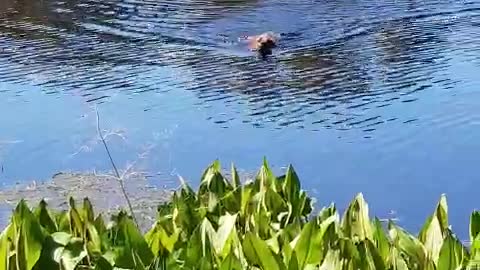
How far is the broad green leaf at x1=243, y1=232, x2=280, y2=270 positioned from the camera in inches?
64.6

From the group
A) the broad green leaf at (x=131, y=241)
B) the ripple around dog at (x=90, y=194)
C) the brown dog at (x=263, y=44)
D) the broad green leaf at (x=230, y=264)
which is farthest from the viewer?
the brown dog at (x=263, y=44)

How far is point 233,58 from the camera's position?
6.38m

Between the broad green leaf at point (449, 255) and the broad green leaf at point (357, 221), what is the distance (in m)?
0.21

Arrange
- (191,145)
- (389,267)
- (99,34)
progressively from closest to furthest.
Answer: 1. (389,267)
2. (191,145)
3. (99,34)

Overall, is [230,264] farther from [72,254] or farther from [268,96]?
[268,96]

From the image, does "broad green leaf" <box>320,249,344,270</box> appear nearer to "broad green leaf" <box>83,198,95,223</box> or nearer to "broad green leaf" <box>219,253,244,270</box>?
"broad green leaf" <box>219,253,244,270</box>

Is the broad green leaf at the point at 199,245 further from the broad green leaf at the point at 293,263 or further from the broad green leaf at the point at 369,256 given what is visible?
the broad green leaf at the point at 369,256

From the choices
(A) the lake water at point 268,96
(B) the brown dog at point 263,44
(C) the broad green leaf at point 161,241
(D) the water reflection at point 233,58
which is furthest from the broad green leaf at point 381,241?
(B) the brown dog at point 263,44

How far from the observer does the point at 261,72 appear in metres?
5.86

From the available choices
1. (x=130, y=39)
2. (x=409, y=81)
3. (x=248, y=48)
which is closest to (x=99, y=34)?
(x=130, y=39)

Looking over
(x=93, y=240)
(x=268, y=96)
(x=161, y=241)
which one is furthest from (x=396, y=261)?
(x=268, y=96)

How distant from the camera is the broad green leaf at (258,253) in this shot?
1640mm

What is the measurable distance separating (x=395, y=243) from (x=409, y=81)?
12.2 feet

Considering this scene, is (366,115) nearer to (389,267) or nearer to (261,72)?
(261,72)
